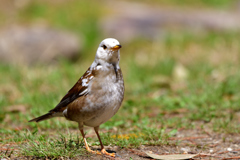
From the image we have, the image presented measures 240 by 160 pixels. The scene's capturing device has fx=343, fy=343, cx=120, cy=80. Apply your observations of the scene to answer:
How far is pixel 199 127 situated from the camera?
16.5ft

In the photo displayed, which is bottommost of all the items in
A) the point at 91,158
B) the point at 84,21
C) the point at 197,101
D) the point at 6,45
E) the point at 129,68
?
the point at 91,158

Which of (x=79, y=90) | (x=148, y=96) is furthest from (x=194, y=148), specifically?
(x=148, y=96)

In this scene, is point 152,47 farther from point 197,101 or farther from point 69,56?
point 197,101

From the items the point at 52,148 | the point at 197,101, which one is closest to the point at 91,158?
the point at 52,148

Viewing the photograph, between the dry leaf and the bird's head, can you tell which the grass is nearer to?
the dry leaf

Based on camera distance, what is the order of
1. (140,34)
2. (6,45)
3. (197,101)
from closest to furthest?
1. (197,101)
2. (6,45)
3. (140,34)

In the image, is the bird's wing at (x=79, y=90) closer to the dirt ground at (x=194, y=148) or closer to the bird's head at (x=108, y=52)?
the bird's head at (x=108, y=52)

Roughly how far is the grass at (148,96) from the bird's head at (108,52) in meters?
0.96

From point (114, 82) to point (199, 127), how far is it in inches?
74.7

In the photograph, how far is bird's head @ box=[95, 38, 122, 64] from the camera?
3662mm

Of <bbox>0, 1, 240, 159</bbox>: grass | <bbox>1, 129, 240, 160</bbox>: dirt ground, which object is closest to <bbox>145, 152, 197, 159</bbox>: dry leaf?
<bbox>1, 129, 240, 160</bbox>: dirt ground

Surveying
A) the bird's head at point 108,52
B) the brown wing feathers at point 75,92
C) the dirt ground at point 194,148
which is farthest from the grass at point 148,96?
the bird's head at point 108,52

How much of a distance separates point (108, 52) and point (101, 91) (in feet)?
1.42

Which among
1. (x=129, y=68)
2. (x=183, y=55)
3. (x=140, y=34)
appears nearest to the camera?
(x=129, y=68)
